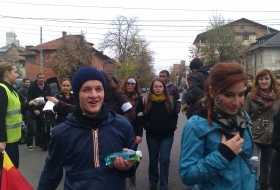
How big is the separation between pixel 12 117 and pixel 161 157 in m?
2.45

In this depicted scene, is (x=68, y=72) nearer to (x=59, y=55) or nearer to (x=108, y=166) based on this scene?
(x=59, y=55)

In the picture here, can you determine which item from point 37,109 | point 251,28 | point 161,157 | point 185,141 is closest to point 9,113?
point 161,157

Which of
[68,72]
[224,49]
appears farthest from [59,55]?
[224,49]

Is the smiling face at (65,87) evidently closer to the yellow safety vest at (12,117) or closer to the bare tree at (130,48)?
the yellow safety vest at (12,117)

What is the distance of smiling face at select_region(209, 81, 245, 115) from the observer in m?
2.01

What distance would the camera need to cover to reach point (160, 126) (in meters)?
4.91

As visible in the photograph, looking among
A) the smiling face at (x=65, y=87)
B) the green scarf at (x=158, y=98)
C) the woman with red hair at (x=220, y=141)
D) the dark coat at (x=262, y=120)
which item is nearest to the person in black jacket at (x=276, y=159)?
the woman with red hair at (x=220, y=141)

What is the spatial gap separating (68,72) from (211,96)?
3609 cm

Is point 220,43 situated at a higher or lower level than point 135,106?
higher

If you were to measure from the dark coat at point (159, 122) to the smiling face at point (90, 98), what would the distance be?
2.84 metres

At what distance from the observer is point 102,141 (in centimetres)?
214

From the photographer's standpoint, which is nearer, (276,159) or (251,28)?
(276,159)

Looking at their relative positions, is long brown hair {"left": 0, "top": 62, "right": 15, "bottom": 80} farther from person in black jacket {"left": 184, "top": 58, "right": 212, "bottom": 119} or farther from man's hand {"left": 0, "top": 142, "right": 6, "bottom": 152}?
person in black jacket {"left": 184, "top": 58, "right": 212, "bottom": 119}

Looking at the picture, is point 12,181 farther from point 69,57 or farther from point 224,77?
point 69,57
